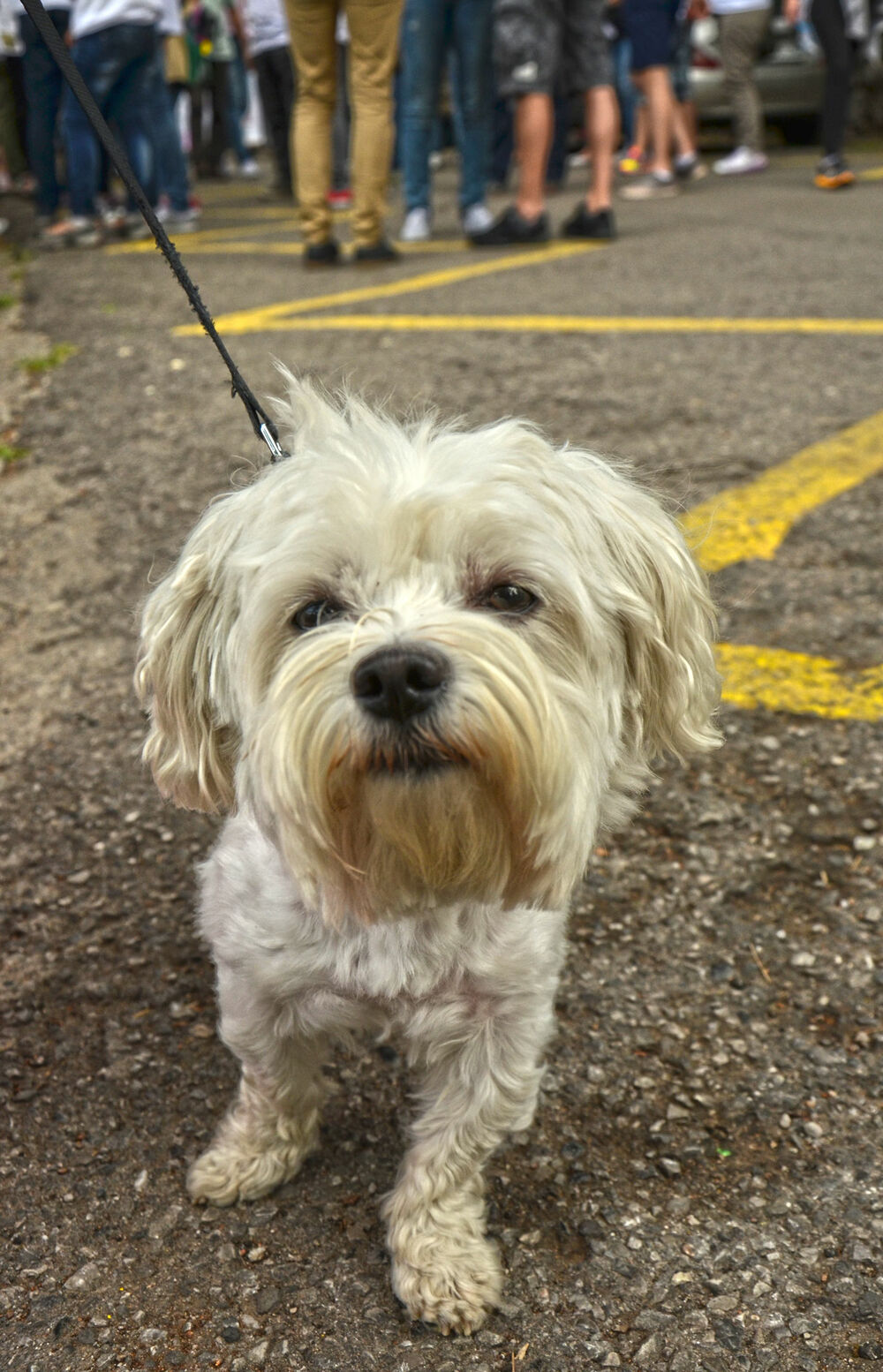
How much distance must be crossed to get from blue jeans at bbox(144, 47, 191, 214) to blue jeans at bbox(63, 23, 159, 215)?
8 cm

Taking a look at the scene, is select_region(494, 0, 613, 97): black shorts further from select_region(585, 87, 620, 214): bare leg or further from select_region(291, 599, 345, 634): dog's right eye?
select_region(291, 599, 345, 634): dog's right eye

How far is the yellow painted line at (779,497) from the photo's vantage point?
4.39m

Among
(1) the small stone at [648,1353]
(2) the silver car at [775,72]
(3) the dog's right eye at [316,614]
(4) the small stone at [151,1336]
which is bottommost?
(1) the small stone at [648,1353]

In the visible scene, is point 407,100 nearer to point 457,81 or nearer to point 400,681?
point 457,81

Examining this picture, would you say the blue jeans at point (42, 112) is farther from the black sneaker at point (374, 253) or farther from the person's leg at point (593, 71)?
the person's leg at point (593, 71)

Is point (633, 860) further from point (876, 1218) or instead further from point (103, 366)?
point (103, 366)

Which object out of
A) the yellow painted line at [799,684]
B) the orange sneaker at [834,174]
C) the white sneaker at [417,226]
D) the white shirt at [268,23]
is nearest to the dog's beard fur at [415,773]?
the yellow painted line at [799,684]

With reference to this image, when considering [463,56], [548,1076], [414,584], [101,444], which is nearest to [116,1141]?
[548,1076]

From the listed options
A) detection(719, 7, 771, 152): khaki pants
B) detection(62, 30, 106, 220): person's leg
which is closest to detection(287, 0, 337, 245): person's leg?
detection(62, 30, 106, 220): person's leg

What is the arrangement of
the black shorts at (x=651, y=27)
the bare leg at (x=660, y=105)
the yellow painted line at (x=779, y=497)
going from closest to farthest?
the yellow painted line at (x=779, y=497)
the black shorts at (x=651, y=27)
the bare leg at (x=660, y=105)

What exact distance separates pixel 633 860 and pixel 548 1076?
2.32 ft

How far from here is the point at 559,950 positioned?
7.47ft

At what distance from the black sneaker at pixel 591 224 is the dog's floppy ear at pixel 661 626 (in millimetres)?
7838

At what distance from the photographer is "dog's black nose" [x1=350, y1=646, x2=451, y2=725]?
174 cm
